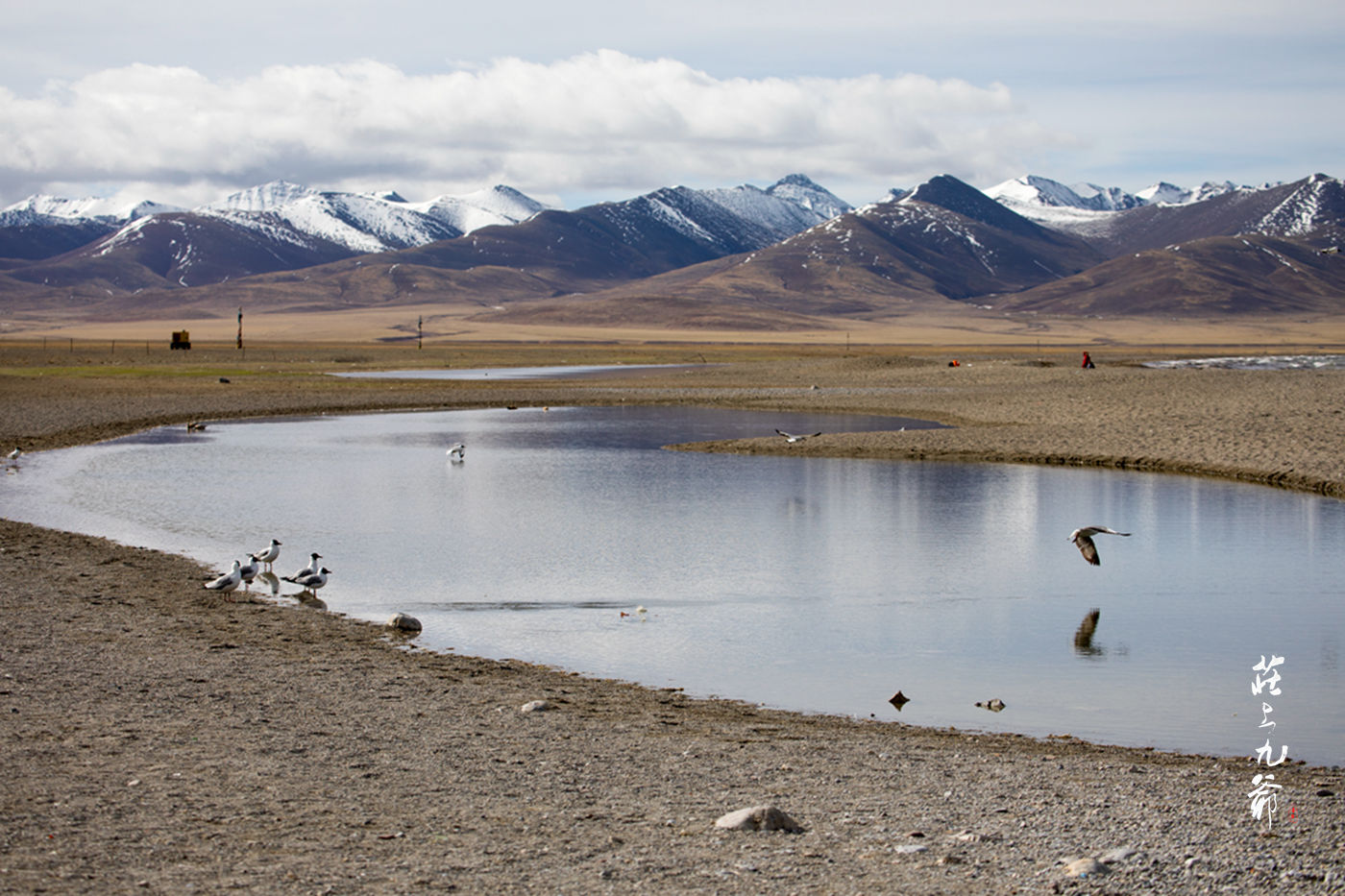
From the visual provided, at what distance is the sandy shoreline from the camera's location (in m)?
7.16

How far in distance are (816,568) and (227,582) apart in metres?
8.28

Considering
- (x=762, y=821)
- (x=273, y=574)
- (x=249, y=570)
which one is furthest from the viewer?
(x=273, y=574)

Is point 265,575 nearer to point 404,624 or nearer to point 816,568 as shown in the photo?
point 404,624

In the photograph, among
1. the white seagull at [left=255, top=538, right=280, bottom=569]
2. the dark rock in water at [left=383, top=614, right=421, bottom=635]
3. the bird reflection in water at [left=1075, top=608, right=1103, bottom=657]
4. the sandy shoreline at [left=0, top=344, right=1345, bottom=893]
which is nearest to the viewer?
the sandy shoreline at [left=0, top=344, right=1345, bottom=893]

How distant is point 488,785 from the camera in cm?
875

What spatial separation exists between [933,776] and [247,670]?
652cm

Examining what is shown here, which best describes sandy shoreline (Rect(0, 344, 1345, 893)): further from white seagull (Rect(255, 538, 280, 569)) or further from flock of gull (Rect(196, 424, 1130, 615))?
white seagull (Rect(255, 538, 280, 569))

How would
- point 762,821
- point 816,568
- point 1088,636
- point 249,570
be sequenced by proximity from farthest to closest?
1. point 816,568
2. point 249,570
3. point 1088,636
4. point 762,821

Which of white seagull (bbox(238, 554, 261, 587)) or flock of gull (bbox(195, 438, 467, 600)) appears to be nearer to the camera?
flock of gull (bbox(195, 438, 467, 600))

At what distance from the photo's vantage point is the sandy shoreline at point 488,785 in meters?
7.16

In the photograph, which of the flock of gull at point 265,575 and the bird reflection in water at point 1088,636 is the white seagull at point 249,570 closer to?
the flock of gull at point 265,575

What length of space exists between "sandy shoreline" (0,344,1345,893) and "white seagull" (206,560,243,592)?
35 centimetres

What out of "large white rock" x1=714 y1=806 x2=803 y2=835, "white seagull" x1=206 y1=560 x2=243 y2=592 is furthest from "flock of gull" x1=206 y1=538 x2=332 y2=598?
"large white rock" x1=714 y1=806 x2=803 y2=835

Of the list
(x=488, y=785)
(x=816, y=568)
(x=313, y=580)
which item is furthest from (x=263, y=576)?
(x=488, y=785)
